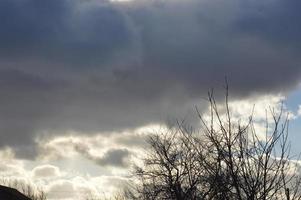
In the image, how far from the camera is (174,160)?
29906 mm

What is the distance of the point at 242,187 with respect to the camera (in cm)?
1248

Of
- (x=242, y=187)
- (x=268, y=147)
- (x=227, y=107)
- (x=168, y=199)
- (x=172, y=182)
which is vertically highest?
(x=172, y=182)

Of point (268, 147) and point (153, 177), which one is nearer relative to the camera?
point (268, 147)

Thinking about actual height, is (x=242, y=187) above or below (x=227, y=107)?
below

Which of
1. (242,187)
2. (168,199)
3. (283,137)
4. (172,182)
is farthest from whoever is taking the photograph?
(172,182)

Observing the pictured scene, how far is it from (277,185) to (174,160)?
1707cm

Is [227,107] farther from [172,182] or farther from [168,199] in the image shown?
[172,182]

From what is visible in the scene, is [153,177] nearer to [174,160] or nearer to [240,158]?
[174,160]

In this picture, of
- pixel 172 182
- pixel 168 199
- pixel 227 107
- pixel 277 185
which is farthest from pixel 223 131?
pixel 172 182

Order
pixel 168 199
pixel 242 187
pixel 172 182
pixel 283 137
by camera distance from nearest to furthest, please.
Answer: pixel 242 187 < pixel 283 137 < pixel 168 199 < pixel 172 182

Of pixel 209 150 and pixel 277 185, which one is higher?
pixel 209 150

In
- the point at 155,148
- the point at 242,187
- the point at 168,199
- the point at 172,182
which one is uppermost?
the point at 155,148

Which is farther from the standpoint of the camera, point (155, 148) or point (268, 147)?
point (155, 148)

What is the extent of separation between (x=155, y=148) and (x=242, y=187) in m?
18.0
